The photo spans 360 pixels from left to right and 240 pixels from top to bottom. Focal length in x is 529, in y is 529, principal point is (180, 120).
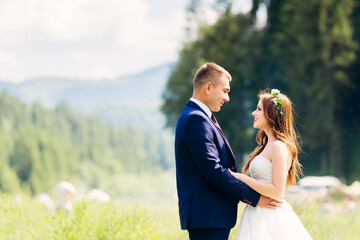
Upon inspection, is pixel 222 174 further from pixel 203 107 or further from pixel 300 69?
pixel 300 69

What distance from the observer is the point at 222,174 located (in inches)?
182

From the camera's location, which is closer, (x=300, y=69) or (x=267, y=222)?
(x=267, y=222)

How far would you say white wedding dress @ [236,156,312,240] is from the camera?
16.3 ft

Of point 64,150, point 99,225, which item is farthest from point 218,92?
point 64,150

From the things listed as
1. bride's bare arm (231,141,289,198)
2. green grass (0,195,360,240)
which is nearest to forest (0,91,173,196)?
green grass (0,195,360,240)

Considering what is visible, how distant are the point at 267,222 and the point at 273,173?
0.48 metres

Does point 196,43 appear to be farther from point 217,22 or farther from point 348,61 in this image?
point 348,61

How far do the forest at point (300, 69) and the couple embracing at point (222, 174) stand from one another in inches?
1038

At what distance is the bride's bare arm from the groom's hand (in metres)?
0.05

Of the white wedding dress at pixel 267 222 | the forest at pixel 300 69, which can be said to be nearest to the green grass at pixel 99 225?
the white wedding dress at pixel 267 222

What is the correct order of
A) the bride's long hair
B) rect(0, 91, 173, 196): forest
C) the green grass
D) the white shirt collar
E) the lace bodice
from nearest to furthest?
the white shirt collar → the lace bodice → the bride's long hair → the green grass → rect(0, 91, 173, 196): forest

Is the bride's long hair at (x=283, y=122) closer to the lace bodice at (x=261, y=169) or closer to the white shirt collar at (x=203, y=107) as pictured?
the lace bodice at (x=261, y=169)

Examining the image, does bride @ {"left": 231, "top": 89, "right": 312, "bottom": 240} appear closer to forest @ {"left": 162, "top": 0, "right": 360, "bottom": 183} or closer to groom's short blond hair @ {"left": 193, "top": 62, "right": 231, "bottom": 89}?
groom's short blond hair @ {"left": 193, "top": 62, "right": 231, "bottom": 89}

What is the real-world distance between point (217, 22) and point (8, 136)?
64448mm
